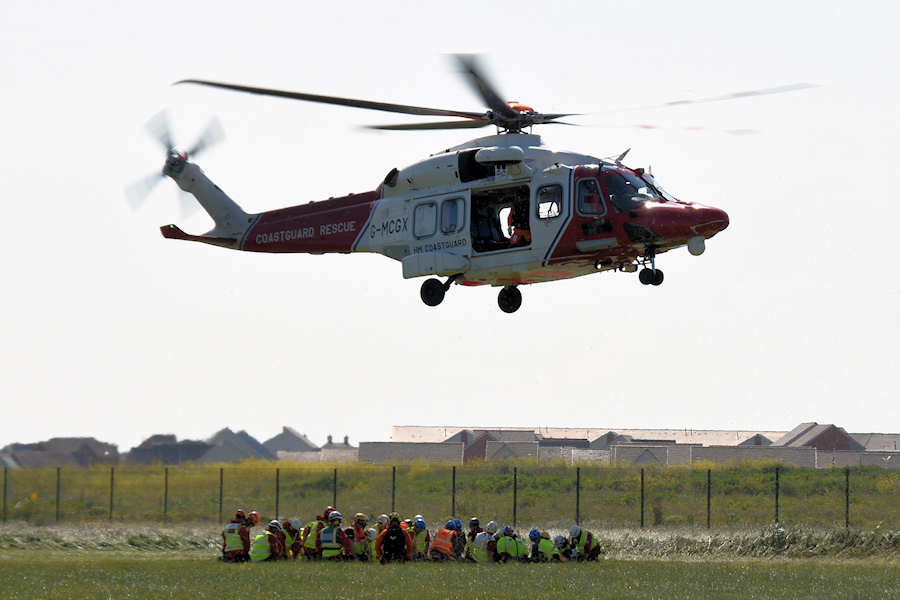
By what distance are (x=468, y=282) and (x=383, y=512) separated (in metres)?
19.2

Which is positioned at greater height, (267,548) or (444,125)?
(444,125)

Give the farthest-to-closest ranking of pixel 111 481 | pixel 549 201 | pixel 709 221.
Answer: pixel 111 481 < pixel 549 201 < pixel 709 221

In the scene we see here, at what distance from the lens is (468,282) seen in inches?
1347

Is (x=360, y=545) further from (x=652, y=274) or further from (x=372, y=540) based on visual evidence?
(x=652, y=274)

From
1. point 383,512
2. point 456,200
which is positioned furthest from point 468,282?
point 383,512

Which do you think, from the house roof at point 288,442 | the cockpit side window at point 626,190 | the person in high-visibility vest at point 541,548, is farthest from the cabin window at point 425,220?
the house roof at point 288,442

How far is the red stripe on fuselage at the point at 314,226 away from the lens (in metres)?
36.1

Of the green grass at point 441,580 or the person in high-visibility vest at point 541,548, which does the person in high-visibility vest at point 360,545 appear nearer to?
the green grass at point 441,580

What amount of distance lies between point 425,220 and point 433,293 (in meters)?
1.80

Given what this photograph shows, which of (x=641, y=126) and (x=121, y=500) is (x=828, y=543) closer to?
(x=641, y=126)

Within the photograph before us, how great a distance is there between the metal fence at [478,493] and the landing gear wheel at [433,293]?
15.1 metres

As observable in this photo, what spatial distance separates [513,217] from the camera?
3322cm

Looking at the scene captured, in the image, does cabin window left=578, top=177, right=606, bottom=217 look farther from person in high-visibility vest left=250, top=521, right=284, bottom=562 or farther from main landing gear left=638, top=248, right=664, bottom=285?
person in high-visibility vest left=250, top=521, right=284, bottom=562

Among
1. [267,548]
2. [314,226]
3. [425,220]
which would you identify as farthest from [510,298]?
[267,548]
